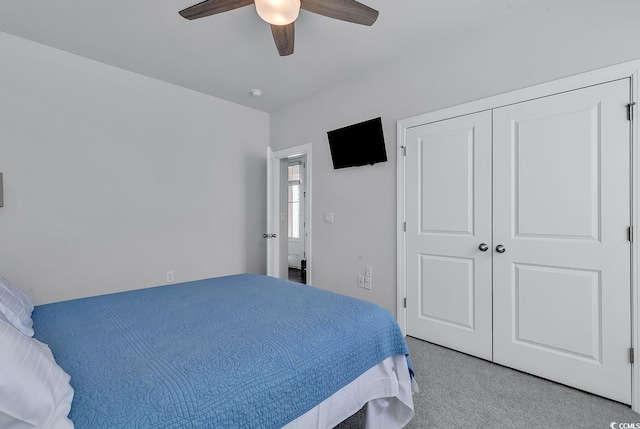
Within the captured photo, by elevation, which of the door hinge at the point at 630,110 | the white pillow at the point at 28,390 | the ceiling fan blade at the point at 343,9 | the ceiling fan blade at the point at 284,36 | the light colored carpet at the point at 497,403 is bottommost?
the light colored carpet at the point at 497,403

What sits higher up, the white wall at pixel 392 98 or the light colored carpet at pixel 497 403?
the white wall at pixel 392 98

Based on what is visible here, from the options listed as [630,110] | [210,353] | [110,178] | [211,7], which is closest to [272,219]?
[110,178]

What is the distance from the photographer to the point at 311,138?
371 cm

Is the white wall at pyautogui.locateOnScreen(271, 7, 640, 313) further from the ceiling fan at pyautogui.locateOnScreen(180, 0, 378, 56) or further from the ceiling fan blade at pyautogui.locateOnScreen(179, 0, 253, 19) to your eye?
the ceiling fan blade at pyautogui.locateOnScreen(179, 0, 253, 19)

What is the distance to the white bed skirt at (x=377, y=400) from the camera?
49.2 inches

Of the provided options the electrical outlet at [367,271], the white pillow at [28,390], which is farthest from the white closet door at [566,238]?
the white pillow at [28,390]

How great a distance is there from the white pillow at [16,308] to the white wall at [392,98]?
2.58m

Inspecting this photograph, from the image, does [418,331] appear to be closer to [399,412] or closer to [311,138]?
[399,412]

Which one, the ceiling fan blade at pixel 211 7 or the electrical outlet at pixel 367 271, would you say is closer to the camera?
the ceiling fan blade at pixel 211 7

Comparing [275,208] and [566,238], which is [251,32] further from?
[566,238]

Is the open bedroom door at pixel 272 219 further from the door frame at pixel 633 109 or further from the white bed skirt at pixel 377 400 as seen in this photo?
the white bed skirt at pixel 377 400

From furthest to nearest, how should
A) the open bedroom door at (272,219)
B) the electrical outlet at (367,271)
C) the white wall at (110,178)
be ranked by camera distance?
the open bedroom door at (272,219)
the electrical outlet at (367,271)
the white wall at (110,178)

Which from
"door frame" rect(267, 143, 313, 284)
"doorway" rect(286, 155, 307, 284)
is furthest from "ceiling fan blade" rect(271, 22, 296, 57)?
"doorway" rect(286, 155, 307, 284)

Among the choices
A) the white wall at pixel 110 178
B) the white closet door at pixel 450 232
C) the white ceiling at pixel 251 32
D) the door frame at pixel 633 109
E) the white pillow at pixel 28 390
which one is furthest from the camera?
the white wall at pixel 110 178
